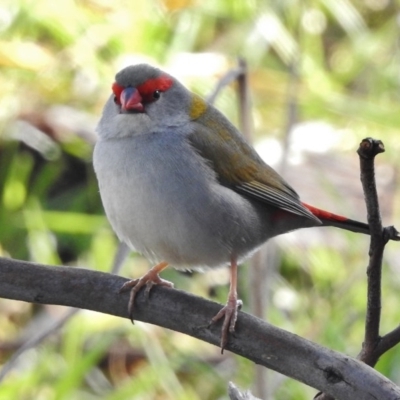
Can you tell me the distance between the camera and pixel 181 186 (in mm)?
2742

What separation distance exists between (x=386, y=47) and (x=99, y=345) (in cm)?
314

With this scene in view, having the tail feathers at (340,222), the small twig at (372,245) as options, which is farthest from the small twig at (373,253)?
the tail feathers at (340,222)

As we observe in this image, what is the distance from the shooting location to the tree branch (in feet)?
6.78

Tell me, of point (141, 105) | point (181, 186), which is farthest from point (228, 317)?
point (141, 105)

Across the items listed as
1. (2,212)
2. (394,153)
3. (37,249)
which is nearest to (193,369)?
(37,249)

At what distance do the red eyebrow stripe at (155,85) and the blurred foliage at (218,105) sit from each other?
126 centimetres

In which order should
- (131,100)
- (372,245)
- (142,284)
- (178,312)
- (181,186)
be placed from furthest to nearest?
(131,100) → (181,186) → (142,284) → (178,312) → (372,245)

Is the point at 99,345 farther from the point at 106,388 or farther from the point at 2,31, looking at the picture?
the point at 2,31

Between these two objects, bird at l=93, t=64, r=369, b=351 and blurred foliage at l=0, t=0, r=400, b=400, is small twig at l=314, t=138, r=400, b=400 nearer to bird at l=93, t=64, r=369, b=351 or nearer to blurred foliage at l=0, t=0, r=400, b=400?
bird at l=93, t=64, r=369, b=351

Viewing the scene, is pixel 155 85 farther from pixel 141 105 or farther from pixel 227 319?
pixel 227 319

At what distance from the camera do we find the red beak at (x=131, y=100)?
9.47ft

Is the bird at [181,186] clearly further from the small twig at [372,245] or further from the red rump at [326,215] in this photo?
the small twig at [372,245]

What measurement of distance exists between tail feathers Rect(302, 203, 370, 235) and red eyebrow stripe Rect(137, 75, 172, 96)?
0.64m

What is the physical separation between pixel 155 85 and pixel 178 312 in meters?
0.95
